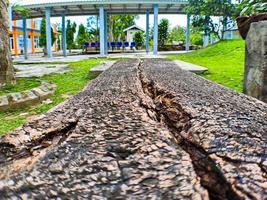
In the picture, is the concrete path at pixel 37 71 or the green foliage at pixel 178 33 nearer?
the concrete path at pixel 37 71

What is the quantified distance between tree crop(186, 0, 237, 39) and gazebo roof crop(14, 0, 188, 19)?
1959mm

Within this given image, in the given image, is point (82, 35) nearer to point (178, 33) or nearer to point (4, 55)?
point (178, 33)

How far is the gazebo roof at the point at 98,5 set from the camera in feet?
55.9

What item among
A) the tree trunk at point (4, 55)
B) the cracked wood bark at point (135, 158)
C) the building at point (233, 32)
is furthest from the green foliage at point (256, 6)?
the building at point (233, 32)

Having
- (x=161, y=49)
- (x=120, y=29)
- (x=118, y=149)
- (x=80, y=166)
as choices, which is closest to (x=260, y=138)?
(x=118, y=149)

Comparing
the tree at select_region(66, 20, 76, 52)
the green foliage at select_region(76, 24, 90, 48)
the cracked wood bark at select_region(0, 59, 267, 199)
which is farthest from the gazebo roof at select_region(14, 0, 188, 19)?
the cracked wood bark at select_region(0, 59, 267, 199)

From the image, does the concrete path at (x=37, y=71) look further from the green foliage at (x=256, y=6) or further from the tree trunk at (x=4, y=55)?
the green foliage at (x=256, y=6)

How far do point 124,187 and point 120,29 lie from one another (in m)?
38.1

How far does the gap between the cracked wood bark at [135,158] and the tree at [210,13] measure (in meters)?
14.6

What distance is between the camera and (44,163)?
693 mm

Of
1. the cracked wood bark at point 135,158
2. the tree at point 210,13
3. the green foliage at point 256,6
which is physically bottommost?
the cracked wood bark at point 135,158

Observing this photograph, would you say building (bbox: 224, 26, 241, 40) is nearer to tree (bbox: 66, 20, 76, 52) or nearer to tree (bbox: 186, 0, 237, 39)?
tree (bbox: 186, 0, 237, 39)

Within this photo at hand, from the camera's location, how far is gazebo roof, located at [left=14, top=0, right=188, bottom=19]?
1705cm

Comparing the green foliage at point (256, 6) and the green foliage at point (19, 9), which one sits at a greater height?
the green foliage at point (19, 9)
